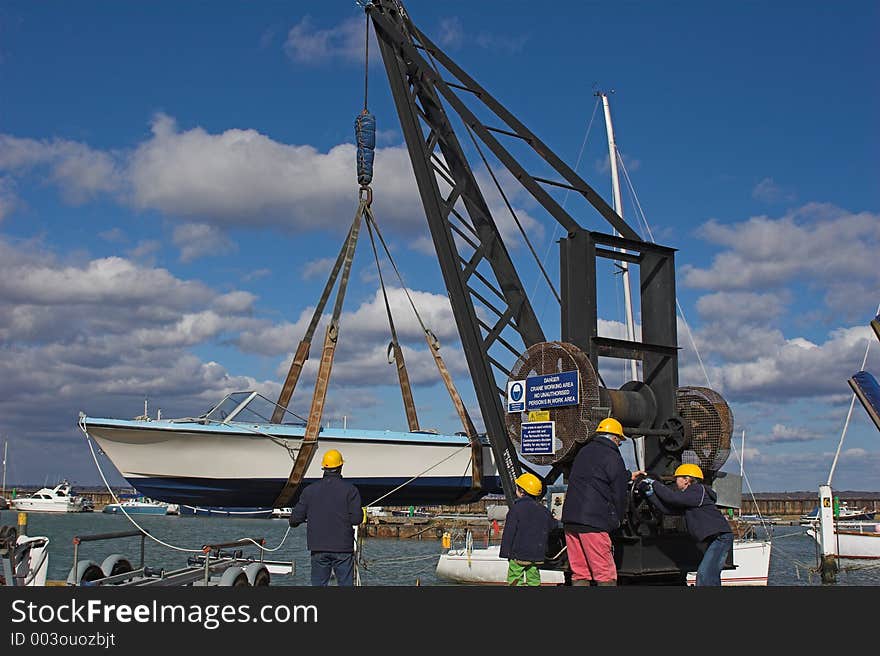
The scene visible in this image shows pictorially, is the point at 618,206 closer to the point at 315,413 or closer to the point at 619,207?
the point at 619,207

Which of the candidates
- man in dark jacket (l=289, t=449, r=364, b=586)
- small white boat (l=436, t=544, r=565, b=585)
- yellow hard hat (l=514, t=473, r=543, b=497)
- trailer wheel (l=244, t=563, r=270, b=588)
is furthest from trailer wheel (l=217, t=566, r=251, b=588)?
small white boat (l=436, t=544, r=565, b=585)

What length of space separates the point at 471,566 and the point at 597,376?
725 inches

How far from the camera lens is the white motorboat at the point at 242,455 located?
17672 millimetres

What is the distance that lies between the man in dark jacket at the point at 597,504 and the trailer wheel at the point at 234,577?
475cm

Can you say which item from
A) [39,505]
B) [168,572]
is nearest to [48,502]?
[39,505]

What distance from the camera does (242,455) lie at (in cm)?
1806

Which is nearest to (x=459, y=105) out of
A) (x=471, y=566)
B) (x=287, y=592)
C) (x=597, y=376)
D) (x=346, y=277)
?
(x=346, y=277)

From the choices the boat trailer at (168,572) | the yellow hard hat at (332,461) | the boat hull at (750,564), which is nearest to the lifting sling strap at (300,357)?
the boat trailer at (168,572)

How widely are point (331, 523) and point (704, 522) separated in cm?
391

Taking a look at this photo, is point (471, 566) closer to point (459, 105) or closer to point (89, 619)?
point (459, 105)

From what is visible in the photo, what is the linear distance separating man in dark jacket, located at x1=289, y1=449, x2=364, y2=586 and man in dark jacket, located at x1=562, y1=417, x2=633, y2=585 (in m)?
2.19

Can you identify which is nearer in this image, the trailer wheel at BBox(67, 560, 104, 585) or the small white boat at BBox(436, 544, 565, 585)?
the trailer wheel at BBox(67, 560, 104, 585)

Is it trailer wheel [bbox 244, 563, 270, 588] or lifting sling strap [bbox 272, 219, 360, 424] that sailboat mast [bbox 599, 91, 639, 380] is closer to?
lifting sling strap [bbox 272, 219, 360, 424]

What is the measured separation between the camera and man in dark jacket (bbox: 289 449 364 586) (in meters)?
9.12
